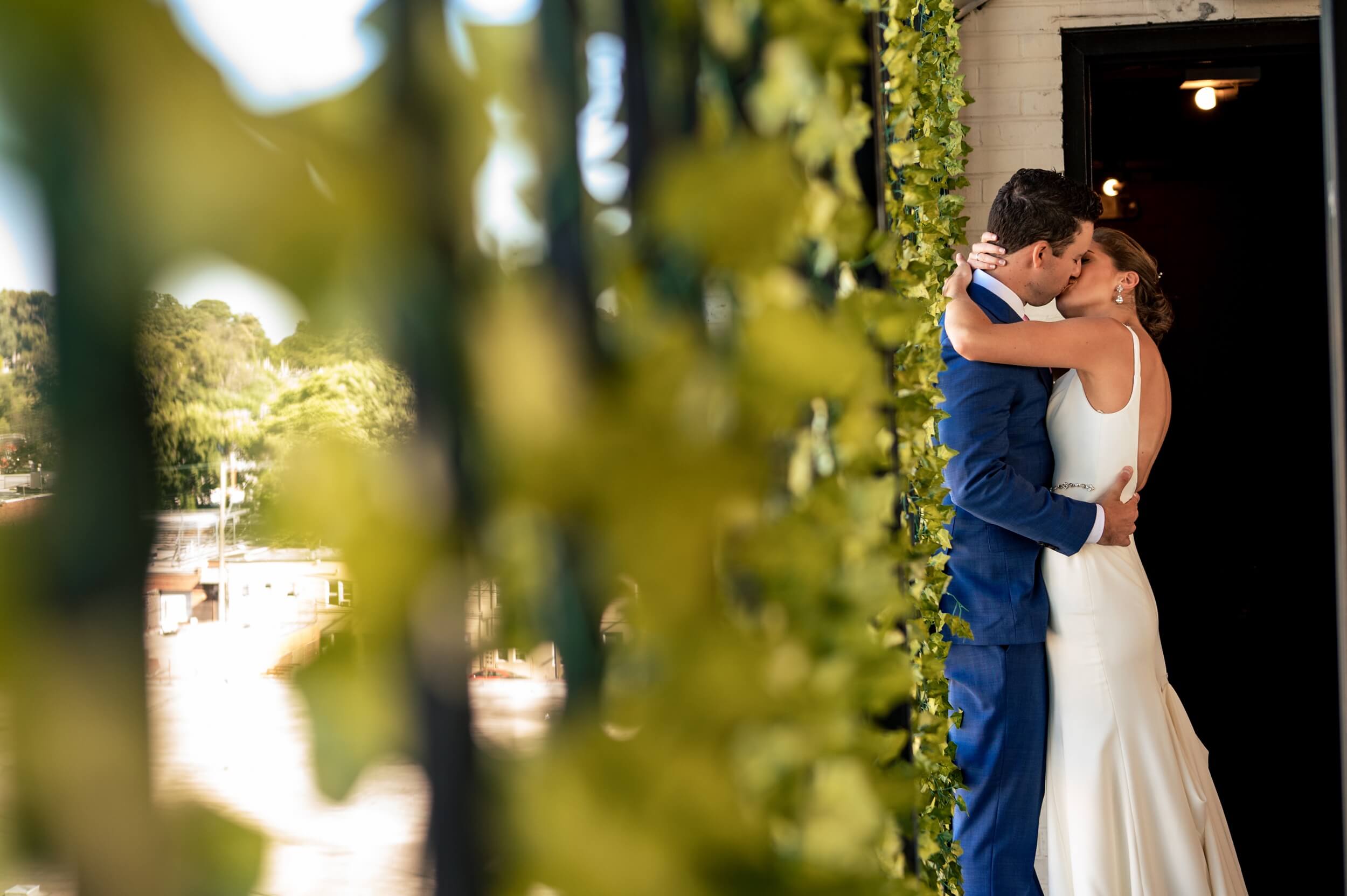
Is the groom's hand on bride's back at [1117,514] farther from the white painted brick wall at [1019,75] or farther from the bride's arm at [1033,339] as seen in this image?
the white painted brick wall at [1019,75]

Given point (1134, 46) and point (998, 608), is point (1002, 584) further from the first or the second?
point (1134, 46)

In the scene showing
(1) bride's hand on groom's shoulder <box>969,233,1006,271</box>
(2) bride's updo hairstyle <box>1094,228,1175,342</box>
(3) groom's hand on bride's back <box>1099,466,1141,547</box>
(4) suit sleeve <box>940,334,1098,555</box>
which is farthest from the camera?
(2) bride's updo hairstyle <box>1094,228,1175,342</box>

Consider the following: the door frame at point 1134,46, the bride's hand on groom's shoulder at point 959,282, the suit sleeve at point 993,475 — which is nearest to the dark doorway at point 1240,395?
the door frame at point 1134,46

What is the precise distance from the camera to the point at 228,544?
0.61ft

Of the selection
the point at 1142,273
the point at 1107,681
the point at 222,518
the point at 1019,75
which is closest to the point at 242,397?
the point at 222,518

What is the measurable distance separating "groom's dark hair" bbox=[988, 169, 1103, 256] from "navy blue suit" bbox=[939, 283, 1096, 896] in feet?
1.06

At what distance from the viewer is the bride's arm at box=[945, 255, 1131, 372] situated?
6.85 ft

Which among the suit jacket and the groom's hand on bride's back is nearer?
the suit jacket

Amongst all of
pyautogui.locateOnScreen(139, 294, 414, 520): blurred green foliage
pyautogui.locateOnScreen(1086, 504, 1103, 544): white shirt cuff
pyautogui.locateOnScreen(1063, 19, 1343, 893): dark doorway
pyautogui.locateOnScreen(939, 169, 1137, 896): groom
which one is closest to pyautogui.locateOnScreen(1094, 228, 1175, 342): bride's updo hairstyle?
pyautogui.locateOnScreen(939, 169, 1137, 896): groom

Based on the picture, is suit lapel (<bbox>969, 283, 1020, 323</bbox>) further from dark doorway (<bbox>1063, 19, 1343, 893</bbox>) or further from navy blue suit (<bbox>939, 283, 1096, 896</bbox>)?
dark doorway (<bbox>1063, 19, 1343, 893</bbox>)

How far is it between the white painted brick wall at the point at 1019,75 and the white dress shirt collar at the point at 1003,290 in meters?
0.96

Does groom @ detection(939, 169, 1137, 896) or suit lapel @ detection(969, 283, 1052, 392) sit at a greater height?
suit lapel @ detection(969, 283, 1052, 392)

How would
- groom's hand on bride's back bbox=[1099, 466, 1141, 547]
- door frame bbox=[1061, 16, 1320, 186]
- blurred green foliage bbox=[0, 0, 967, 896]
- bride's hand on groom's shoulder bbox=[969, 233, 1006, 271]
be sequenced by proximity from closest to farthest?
1. blurred green foliage bbox=[0, 0, 967, 896]
2. groom's hand on bride's back bbox=[1099, 466, 1141, 547]
3. bride's hand on groom's shoulder bbox=[969, 233, 1006, 271]
4. door frame bbox=[1061, 16, 1320, 186]

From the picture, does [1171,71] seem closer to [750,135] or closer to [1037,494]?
[1037,494]
